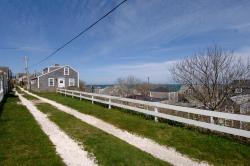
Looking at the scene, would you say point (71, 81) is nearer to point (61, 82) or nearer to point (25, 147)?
point (61, 82)

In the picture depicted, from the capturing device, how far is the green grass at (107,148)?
6.35 m

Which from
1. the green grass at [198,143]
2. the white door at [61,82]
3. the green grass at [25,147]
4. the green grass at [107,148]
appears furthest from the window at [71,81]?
the green grass at [198,143]

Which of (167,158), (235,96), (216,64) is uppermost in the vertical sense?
(216,64)

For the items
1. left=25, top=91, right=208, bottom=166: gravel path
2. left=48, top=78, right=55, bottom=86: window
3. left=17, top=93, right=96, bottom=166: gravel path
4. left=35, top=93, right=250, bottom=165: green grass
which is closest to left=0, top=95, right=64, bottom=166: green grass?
left=17, top=93, right=96, bottom=166: gravel path

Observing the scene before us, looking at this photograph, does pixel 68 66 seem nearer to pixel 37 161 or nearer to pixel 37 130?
pixel 37 130

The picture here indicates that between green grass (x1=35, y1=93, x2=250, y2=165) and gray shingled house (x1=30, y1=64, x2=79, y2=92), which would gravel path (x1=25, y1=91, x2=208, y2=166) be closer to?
green grass (x1=35, y1=93, x2=250, y2=165)

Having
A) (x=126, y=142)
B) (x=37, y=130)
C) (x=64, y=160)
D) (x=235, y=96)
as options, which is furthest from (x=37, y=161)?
(x=235, y=96)

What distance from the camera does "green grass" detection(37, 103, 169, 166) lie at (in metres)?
6.35

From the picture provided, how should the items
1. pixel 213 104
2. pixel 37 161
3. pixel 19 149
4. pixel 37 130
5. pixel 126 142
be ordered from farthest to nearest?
pixel 213 104 → pixel 37 130 → pixel 126 142 → pixel 19 149 → pixel 37 161

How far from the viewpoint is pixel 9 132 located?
32.3 ft

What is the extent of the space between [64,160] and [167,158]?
2.57 m

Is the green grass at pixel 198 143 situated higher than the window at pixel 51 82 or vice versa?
the window at pixel 51 82

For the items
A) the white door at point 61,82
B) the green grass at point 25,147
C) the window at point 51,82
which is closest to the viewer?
the green grass at point 25,147

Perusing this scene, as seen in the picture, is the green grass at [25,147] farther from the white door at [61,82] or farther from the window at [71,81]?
the window at [71,81]
